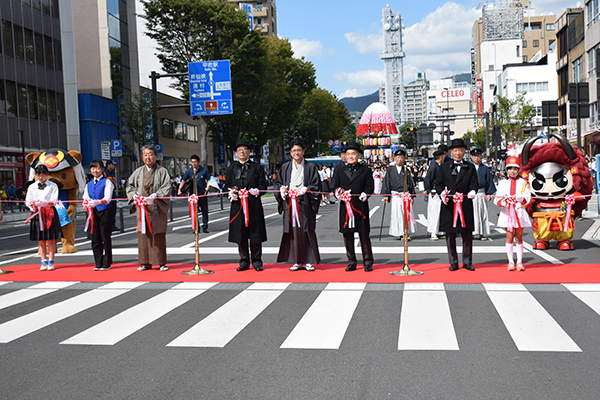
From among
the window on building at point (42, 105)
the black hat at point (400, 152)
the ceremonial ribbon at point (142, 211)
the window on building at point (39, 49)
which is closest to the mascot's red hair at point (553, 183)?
the black hat at point (400, 152)

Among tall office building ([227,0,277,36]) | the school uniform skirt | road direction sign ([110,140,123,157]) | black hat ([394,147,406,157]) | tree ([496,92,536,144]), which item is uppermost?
tall office building ([227,0,277,36])

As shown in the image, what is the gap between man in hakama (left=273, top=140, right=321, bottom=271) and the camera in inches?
359

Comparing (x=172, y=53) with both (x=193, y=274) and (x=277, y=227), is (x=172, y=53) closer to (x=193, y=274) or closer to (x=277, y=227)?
(x=277, y=227)

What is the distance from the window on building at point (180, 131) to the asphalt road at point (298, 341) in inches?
1843

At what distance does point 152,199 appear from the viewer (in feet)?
30.6

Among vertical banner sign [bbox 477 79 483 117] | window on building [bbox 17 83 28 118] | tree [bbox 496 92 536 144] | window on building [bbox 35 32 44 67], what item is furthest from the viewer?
vertical banner sign [bbox 477 79 483 117]

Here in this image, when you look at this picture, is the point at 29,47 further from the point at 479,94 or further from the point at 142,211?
the point at 479,94

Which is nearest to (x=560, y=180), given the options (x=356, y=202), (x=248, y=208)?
(x=356, y=202)

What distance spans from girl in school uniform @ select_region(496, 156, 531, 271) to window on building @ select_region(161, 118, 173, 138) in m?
44.4

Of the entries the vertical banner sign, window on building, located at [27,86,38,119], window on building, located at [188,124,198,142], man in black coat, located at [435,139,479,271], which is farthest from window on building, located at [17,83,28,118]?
the vertical banner sign

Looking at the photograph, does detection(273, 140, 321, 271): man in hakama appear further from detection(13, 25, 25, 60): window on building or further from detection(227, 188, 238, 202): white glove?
detection(13, 25, 25, 60): window on building

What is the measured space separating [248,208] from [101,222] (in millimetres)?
2495

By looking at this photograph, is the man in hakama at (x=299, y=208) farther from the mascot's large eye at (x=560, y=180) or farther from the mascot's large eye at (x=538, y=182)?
the mascot's large eye at (x=560, y=180)

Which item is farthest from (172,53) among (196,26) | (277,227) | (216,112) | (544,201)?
(544,201)
